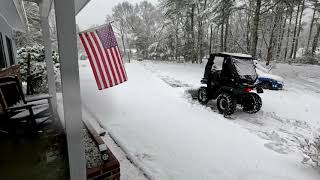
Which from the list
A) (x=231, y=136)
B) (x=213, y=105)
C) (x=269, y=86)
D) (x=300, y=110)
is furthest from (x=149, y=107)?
(x=269, y=86)

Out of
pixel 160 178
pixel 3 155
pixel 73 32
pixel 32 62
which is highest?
pixel 73 32

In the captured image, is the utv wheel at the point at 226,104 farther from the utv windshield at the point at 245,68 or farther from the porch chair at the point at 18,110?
the porch chair at the point at 18,110

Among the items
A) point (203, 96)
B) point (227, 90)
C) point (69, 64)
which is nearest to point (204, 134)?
point (227, 90)

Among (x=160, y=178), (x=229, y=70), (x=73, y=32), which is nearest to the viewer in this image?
(x=73, y=32)

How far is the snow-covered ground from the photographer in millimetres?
3770

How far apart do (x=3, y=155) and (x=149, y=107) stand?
4.33 metres

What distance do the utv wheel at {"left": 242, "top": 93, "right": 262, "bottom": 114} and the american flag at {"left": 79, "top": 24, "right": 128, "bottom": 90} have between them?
14.5 feet

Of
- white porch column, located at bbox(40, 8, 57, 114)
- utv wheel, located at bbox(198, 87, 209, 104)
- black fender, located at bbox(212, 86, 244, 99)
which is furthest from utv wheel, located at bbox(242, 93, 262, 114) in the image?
white porch column, located at bbox(40, 8, 57, 114)

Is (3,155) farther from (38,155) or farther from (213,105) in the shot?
(213,105)

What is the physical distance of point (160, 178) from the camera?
3.46 metres

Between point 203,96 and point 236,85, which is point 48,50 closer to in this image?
point 203,96

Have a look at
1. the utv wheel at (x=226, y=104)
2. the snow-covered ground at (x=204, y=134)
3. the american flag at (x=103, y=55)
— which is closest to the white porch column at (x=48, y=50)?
the snow-covered ground at (x=204, y=134)

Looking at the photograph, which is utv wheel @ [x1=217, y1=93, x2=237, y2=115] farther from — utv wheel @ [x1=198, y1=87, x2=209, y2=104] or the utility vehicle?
utv wheel @ [x1=198, y1=87, x2=209, y2=104]

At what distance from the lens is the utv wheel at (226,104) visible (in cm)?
656
